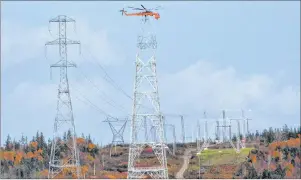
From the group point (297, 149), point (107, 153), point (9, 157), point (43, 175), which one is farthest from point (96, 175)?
point (297, 149)

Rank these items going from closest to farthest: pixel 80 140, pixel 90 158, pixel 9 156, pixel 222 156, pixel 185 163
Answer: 1. pixel 9 156
2. pixel 90 158
3. pixel 222 156
4. pixel 185 163
5. pixel 80 140

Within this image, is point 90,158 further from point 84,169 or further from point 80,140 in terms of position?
point 84,169

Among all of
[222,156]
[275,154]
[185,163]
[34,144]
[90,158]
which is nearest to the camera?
[90,158]

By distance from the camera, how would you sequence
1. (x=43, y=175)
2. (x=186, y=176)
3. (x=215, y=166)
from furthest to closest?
(x=215, y=166)
(x=186, y=176)
(x=43, y=175)

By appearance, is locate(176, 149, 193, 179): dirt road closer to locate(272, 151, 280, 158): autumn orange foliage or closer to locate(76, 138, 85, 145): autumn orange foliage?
locate(272, 151, 280, 158): autumn orange foliage

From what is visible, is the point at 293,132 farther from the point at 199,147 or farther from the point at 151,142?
the point at 151,142

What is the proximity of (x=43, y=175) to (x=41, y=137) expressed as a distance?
2657 cm

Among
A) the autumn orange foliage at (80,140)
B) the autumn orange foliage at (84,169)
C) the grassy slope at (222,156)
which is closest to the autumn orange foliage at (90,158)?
the autumn orange foliage at (80,140)

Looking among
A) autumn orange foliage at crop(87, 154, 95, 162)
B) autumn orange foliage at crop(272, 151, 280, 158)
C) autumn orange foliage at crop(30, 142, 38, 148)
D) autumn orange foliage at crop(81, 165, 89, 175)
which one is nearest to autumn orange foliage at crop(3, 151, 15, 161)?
autumn orange foliage at crop(30, 142, 38, 148)

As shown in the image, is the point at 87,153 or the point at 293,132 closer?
the point at 87,153

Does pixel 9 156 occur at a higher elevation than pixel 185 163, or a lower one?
higher

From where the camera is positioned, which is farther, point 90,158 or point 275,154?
point 275,154

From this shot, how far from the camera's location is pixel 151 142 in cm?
5584

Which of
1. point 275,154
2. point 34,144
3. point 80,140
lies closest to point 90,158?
point 34,144
